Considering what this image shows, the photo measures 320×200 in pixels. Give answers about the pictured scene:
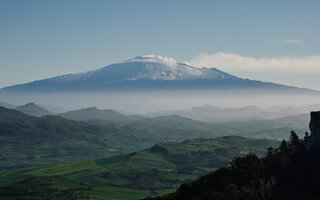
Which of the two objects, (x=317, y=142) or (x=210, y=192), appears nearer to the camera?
(x=210, y=192)

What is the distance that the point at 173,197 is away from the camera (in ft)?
428

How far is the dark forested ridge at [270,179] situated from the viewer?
110625mm

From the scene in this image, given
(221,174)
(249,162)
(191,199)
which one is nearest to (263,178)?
(249,162)

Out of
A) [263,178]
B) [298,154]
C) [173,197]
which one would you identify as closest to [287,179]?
[263,178]

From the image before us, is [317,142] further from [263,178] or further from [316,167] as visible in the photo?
[263,178]

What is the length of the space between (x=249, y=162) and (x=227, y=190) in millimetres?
17546

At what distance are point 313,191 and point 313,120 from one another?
3594 centimetres

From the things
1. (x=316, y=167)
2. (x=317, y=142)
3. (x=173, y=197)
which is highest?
(x=317, y=142)

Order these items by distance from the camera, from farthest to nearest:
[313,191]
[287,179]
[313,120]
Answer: [313,120]
[287,179]
[313,191]

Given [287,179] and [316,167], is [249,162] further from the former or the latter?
[316,167]

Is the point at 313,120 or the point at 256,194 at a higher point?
the point at 313,120

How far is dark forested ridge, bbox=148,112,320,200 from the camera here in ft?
363

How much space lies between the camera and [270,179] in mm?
120812

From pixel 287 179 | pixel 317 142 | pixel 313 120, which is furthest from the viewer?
pixel 313 120
